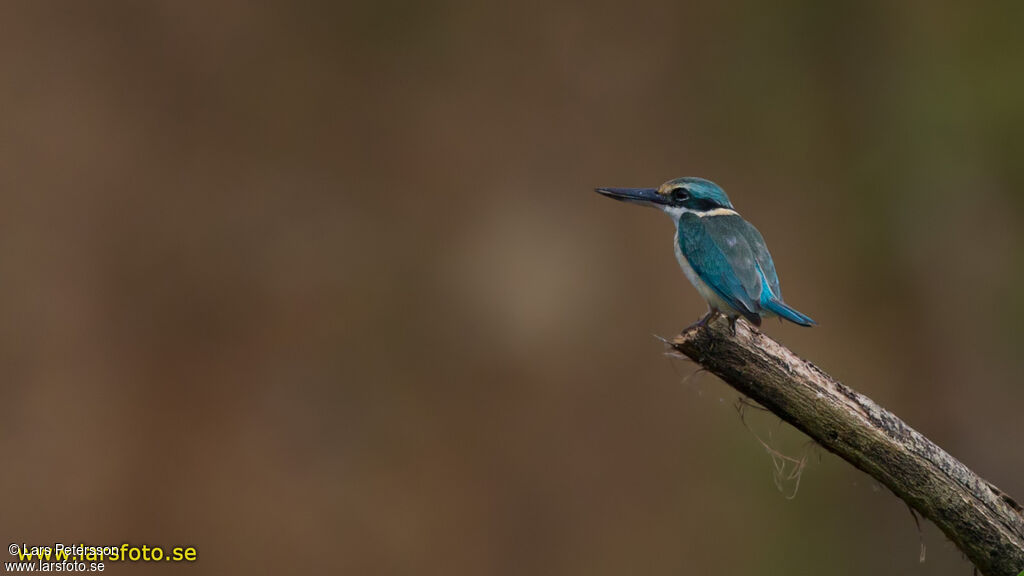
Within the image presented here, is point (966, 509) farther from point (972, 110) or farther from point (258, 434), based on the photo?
point (972, 110)

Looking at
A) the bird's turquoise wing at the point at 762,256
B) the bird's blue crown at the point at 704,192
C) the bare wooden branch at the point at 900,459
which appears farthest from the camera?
the bird's blue crown at the point at 704,192

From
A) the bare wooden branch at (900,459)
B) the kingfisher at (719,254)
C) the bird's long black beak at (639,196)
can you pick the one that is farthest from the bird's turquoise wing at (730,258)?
the bare wooden branch at (900,459)

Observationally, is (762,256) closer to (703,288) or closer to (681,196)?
(703,288)

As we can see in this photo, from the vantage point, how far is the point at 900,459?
6.20 ft

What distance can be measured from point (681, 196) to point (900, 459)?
1125mm

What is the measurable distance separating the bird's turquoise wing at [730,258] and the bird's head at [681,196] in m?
0.07

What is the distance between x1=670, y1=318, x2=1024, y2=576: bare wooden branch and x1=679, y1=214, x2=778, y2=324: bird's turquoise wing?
1.11 ft

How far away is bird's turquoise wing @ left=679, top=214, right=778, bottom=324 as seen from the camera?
2.36 metres

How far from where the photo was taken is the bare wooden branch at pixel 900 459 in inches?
74.2

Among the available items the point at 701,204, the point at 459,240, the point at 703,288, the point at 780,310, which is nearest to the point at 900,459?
the point at 780,310

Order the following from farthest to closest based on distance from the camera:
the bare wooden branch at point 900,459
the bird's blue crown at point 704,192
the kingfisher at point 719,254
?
the bird's blue crown at point 704,192 → the kingfisher at point 719,254 → the bare wooden branch at point 900,459

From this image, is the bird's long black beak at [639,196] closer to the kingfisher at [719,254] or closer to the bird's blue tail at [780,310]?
the kingfisher at [719,254]

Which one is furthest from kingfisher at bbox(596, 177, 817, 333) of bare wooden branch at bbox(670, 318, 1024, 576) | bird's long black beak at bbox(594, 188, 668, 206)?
bare wooden branch at bbox(670, 318, 1024, 576)

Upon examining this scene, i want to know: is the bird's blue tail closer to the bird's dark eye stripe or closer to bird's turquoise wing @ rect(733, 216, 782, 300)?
bird's turquoise wing @ rect(733, 216, 782, 300)
